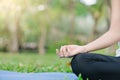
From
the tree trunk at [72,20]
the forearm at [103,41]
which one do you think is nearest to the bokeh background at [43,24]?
the tree trunk at [72,20]

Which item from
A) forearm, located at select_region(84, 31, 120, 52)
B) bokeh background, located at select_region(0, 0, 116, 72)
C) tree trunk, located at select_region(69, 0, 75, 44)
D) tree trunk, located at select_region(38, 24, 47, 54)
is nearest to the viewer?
forearm, located at select_region(84, 31, 120, 52)

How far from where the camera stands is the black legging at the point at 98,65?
2.80 metres

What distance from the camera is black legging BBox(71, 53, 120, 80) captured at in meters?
2.80

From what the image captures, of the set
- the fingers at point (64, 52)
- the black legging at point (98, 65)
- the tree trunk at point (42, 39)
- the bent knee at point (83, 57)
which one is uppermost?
the fingers at point (64, 52)

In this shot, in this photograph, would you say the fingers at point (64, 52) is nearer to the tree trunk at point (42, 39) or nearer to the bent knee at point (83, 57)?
the bent knee at point (83, 57)

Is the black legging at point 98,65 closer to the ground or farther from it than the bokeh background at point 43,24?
farther from it

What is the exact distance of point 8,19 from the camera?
2470cm

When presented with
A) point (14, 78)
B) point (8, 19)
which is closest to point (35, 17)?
point (8, 19)

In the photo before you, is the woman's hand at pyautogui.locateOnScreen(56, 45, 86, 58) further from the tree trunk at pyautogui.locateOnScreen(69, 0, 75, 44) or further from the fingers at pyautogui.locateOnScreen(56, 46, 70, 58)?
the tree trunk at pyautogui.locateOnScreen(69, 0, 75, 44)

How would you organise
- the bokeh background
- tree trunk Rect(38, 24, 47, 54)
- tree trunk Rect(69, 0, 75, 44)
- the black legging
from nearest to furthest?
the black legging
the bokeh background
tree trunk Rect(38, 24, 47, 54)
tree trunk Rect(69, 0, 75, 44)

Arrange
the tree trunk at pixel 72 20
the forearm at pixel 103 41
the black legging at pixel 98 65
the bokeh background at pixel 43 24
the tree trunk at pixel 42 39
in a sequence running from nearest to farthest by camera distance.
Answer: the black legging at pixel 98 65
the forearm at pixel 103 41
the bokeh background at pixel 43 24
the tree trunk at pixel 42 39
the tree trunk at pixel 72 20

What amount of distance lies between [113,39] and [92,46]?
0.47 ft

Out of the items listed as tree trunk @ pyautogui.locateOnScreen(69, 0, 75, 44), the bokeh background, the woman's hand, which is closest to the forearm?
the woman's hand

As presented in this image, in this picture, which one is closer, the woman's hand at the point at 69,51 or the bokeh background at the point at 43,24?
the woman's hand at the point at 69,51
